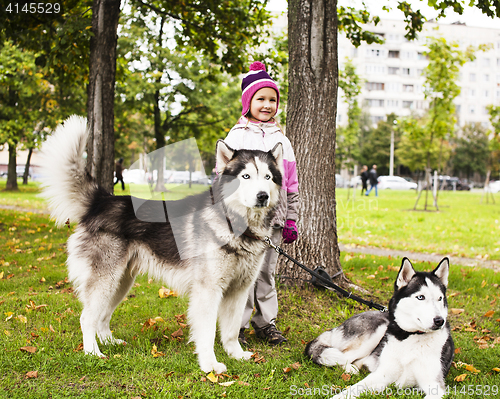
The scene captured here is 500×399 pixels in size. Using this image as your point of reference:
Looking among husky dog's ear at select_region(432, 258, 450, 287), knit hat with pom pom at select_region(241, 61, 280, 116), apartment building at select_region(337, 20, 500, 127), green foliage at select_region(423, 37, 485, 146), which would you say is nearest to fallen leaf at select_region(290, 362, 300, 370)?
husky dog's ear at select_region(432, 258, 450, 287)

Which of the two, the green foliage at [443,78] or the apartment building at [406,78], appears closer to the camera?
the green foliage at [443,78]

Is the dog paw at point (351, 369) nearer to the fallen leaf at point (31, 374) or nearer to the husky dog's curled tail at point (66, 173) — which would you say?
the fallen leaf at point (31, 374)

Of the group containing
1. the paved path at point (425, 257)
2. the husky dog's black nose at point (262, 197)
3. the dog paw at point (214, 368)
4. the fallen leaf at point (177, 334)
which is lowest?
the paved path at point (425, 257)

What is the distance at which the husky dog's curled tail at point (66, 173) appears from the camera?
3.48m

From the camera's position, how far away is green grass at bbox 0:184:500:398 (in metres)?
2.86

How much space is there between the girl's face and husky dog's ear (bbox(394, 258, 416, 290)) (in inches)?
67.9

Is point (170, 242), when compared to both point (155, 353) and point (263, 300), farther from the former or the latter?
point (263, 300)

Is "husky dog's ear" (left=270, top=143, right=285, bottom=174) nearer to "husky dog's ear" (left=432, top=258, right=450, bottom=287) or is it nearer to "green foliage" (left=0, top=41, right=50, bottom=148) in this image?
"husky dog's ear" (left=432, top=258, right=450, bottom=287)

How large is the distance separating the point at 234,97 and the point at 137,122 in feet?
24.5

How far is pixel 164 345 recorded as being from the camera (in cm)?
363

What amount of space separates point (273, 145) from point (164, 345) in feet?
7.07

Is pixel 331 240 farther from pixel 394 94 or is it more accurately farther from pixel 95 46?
pixel 394 94

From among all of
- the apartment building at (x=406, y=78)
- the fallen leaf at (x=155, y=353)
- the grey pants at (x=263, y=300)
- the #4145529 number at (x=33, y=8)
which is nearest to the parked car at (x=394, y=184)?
the apartment building at (x=406, y=78)

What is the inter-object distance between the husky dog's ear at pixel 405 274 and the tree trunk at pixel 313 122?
194 centimetres
